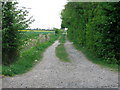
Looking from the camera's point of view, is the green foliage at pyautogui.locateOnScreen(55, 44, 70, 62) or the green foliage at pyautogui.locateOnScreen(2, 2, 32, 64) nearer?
the green foliage at pyautogui.locateOnScreen(2, 2, 32, 64)

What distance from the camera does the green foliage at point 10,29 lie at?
11.4 meters

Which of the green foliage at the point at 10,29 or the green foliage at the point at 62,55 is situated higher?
the green foliage at the point at 10,29

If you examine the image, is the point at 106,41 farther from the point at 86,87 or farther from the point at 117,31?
the point at 86,87

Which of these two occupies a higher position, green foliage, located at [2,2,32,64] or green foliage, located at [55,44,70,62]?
green foliage, located at [2,2,32,64]

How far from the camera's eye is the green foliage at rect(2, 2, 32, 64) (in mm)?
11438

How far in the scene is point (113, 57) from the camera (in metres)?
12.9

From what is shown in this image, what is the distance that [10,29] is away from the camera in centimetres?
1156

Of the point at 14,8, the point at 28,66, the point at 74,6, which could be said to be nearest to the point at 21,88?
the point at 28,66

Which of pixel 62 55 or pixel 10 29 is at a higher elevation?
pixel 10 29

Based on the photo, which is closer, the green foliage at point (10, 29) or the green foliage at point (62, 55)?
the green foliage at point (10, 29)

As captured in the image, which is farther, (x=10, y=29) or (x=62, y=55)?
(x=62, y=55)

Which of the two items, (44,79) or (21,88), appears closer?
(21,88)

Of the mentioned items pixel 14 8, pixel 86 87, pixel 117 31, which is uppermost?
pixel 14 8

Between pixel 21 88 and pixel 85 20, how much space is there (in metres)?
15.9
